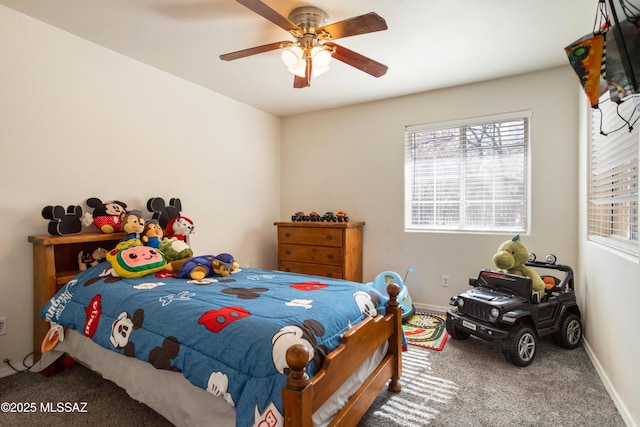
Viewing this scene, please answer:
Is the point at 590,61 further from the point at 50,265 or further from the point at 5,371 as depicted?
the point at 5,371

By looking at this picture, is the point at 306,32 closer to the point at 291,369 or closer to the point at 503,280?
the point at 291,369

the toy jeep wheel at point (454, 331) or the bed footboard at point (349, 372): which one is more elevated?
the bed footboard at point (349, 372)

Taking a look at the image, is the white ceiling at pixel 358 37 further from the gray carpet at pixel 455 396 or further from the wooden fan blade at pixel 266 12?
the gray carpet at pixel 455 396

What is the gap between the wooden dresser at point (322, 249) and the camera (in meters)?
3.51

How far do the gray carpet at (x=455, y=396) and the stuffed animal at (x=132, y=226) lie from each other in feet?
3.13

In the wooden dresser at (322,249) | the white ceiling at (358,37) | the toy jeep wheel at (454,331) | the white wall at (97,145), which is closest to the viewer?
the white ceiling at (358,37)

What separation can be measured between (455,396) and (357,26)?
7.22 feet

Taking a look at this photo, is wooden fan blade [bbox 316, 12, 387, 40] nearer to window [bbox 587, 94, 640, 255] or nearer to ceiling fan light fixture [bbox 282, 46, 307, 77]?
ceiling fan light fixture [bbox 282, 46, 307, 77]

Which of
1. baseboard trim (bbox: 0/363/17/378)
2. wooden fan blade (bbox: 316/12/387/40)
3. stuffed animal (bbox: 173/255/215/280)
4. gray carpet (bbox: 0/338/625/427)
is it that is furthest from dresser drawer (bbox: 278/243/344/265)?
baseboard trim (bbox: 0/363/17/378)

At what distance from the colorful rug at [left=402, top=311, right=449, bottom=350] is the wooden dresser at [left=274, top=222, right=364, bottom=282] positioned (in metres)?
0.81

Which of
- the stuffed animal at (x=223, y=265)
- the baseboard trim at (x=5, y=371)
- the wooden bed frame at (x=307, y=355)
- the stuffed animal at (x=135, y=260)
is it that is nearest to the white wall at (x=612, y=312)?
the wooden bed frame at (x=307, y=355)

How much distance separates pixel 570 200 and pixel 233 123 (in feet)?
11.5

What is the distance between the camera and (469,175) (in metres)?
3.41

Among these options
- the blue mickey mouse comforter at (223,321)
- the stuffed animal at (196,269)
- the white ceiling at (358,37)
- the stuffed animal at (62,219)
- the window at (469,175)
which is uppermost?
the white ceiling at (358,37)
